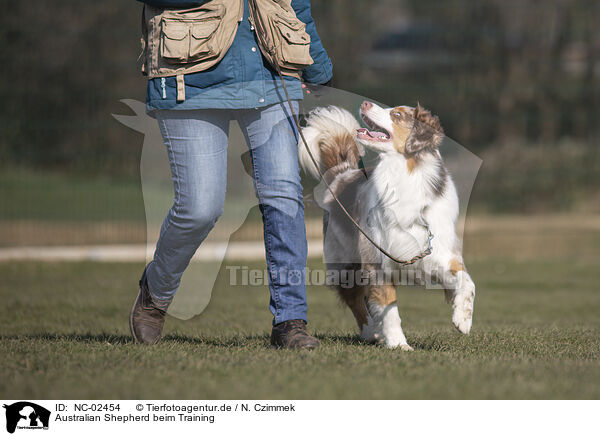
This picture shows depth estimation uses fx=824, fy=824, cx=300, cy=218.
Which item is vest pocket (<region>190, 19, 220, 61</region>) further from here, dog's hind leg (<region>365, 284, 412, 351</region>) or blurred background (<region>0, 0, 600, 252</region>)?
blurred background (<region>0, 0, 600, 252</region>)

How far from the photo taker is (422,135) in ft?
14.0

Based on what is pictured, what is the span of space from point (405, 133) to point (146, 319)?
1.70m

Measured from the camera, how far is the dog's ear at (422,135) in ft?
14.0

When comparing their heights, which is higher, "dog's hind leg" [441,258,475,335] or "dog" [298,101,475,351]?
"dog" [298,101,475,351]

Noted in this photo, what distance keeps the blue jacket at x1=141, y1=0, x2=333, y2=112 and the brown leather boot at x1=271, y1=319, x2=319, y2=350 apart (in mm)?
1114

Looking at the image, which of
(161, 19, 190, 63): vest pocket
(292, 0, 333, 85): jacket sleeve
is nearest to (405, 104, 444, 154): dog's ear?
(292, 0, 333, 85): jacket sleeve

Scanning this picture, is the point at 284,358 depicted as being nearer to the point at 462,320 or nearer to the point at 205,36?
the point at 462,320

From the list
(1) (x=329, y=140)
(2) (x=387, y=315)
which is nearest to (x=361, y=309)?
(2) (x=387, y=315)

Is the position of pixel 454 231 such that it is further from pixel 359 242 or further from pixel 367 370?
pixel 367 370

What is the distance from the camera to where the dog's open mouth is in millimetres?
4312

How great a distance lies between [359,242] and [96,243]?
8.77 m

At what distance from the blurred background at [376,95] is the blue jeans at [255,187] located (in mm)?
7992
